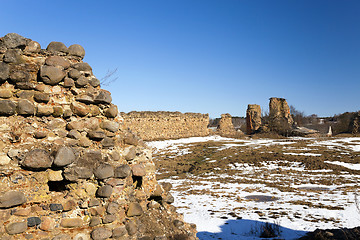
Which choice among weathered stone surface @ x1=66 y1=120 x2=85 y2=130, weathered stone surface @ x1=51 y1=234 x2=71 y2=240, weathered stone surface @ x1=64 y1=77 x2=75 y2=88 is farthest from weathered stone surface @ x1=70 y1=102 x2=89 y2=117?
weathered stone surface @ x1=51 y1=234 x2=71 y2=240

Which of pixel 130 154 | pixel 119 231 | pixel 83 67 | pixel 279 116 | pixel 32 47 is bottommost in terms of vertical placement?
pixel 119 231

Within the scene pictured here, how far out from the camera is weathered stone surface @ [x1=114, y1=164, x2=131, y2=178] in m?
3.39

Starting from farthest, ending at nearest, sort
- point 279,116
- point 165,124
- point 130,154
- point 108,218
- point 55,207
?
point 279,116, point 165,124, point 130,154, point 108,218, point 55,207

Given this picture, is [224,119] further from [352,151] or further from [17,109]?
[17,109]

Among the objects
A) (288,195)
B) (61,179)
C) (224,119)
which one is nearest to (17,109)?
(61,179)

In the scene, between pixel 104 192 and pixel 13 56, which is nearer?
pixel 13 56

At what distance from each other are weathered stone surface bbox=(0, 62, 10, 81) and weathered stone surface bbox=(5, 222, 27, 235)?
1.66 meters

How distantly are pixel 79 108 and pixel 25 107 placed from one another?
0.62 metres

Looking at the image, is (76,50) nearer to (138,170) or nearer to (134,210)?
(138,170)

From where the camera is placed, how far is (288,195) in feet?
28.8

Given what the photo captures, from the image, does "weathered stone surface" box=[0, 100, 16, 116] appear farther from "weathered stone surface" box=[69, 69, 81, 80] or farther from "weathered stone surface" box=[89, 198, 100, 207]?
"weathered stone surface" box=[89, 198, 100, 207]

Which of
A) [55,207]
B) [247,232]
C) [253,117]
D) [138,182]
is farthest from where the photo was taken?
[253,117]

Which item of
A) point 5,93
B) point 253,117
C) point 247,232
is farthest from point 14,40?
point 253,117

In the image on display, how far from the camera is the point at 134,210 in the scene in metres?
3.46
